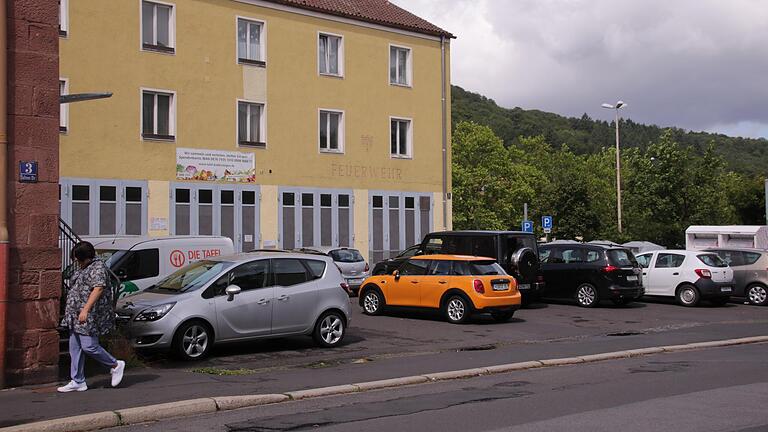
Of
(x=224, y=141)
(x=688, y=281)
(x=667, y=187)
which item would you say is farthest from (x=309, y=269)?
(x=667, y=187)

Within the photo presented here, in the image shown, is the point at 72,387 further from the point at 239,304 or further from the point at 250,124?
the point at 250,124

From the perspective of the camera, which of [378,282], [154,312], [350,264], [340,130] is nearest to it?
[154,312]

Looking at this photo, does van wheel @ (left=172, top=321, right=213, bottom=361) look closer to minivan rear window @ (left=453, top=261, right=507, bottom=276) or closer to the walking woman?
the walking woman

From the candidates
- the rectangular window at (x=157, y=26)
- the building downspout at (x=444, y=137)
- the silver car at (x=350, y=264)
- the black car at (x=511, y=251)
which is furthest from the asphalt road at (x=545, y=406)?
the building downspout at (x=444, y=137)

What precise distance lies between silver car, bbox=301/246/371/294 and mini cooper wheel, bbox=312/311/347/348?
11546mm

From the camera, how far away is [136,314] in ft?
41.4

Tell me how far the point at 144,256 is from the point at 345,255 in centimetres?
1121

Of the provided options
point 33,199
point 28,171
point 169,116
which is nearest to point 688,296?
point 169,116

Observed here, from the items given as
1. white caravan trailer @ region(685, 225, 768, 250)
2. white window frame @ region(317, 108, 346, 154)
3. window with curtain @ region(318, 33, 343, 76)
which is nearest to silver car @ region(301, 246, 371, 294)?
white window frame @ region(317, 108, 346, 154)

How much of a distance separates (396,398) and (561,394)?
80.1 inches

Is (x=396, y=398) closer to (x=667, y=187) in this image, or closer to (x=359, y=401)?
(x=359, y=401)

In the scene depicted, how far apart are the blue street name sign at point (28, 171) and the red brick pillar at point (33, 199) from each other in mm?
51

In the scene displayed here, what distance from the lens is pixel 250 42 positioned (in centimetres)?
3036

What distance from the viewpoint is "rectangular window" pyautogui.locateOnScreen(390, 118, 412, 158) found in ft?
113
